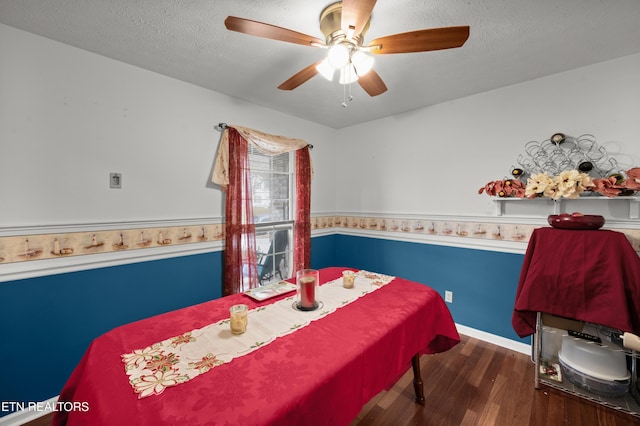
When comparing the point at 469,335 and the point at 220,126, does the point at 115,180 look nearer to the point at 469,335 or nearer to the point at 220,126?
the point at 220,126

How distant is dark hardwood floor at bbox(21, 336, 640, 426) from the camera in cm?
158

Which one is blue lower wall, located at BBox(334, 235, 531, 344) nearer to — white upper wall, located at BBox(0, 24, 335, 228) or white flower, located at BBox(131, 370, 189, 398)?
white upper wall, located at BBox(0, 24, 335, 228)

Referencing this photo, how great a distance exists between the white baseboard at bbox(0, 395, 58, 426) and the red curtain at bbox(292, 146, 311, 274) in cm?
216

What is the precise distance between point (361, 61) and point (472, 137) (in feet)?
5.61

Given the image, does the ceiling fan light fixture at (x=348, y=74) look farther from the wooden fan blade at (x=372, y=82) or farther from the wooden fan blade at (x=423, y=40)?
the wooden fan blade at (x=423, y=40)

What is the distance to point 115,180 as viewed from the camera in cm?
192

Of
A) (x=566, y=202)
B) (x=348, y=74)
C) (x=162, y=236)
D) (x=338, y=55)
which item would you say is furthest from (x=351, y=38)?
(x=566, y=202)

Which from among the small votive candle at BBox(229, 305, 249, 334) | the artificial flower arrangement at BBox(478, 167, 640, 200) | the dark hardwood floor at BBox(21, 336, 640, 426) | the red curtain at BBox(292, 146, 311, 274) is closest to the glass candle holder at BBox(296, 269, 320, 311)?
the small votive candle at BBox(229, 305, 249, 334)

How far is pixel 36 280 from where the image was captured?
64.1 inches

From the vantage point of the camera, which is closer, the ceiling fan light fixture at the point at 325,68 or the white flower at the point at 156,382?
the white flower at the point at 156,382

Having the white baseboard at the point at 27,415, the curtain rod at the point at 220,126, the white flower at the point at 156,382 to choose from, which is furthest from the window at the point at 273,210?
the white flower at the point at 156,382

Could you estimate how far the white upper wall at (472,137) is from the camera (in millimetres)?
1900

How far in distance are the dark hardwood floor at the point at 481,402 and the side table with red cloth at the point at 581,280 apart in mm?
392

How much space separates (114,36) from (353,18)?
1.59 meters
